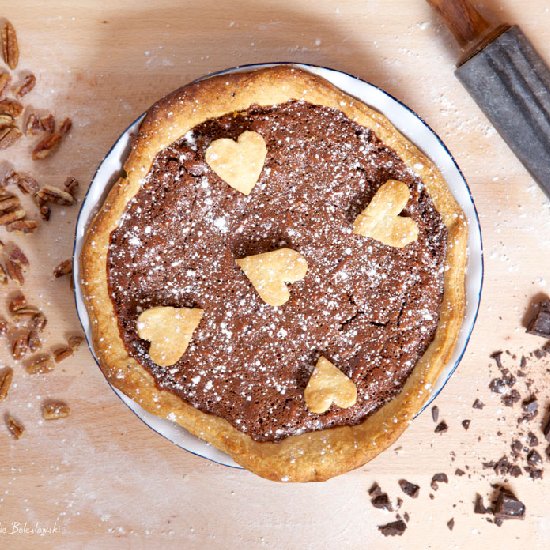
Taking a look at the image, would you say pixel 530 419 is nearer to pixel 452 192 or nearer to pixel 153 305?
pixel 452 192

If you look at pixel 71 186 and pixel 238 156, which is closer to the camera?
pixel 238 156

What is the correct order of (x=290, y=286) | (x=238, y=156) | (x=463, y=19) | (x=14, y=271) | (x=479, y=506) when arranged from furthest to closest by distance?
(x=479, y=506) < (x=14, y=271) < (x=463, y=19) < (x=290, y=286) < (x=238, y=156)

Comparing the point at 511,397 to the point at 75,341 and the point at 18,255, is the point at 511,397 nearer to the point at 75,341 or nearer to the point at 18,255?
the point at 75,341

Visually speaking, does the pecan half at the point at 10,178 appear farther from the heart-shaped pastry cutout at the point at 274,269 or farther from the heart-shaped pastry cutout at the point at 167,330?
the heart-shaped pastry cutout at the point at 274,269

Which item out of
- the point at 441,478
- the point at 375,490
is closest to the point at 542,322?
the point at 441,478

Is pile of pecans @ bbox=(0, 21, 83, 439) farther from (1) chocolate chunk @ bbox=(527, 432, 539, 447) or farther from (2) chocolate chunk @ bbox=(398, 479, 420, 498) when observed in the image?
(1) chocolate chunk @ bbox=(527, 432, 539, 447)

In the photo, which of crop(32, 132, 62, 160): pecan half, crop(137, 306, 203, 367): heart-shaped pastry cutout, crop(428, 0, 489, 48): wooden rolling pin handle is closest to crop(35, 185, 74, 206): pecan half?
crop(32, 132, 62, 160): pecan half
